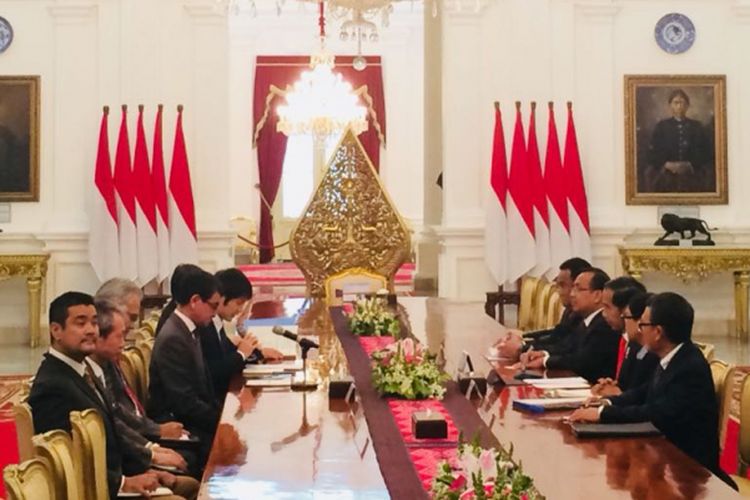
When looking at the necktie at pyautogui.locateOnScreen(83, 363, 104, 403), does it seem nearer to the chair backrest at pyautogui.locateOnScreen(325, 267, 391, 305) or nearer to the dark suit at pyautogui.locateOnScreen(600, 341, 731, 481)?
the dark suit at pyautogui.locateOnScreen(600, 341, 731, 481)

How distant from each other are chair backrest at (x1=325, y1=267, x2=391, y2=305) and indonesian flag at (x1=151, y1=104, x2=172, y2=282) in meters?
2.69

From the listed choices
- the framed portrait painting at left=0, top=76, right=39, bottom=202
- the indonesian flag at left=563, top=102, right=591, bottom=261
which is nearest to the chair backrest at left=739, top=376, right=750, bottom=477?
the indonesian flag at left=563, top=102, right=591, bottom=261

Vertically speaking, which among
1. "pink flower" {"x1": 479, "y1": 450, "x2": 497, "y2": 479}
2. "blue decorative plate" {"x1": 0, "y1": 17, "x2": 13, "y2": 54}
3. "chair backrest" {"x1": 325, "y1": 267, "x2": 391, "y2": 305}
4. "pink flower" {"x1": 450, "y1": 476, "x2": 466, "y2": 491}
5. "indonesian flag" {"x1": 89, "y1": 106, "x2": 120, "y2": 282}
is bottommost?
"pink flower" {"x1": 450, "y1": 476, "x2": 466, "y2": 491}

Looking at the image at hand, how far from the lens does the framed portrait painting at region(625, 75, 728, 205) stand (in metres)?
11.4

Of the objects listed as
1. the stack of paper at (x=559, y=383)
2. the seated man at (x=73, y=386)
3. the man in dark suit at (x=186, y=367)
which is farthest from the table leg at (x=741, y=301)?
the seated man at (x=73, y=386)

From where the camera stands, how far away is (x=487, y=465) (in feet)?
8.14

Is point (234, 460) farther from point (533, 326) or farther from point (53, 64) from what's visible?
point (53, 64)

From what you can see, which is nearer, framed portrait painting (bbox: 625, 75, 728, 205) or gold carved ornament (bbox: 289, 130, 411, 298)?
gold carved ornament (bbox: 289, 130, 411, 298)

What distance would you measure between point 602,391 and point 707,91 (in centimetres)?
752

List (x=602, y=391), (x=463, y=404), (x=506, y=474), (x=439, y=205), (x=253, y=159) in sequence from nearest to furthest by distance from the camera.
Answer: (x=506, y=474) < (x=463, y=404) < (x=602, y=391) < (x=439, y=205) < (x=253, y=159)

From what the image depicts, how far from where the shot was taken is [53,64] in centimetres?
1121

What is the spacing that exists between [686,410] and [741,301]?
766 centimetres

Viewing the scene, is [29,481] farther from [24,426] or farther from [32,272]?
[32,272]

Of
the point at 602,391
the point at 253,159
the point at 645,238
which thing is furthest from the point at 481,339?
the point at 253,159
